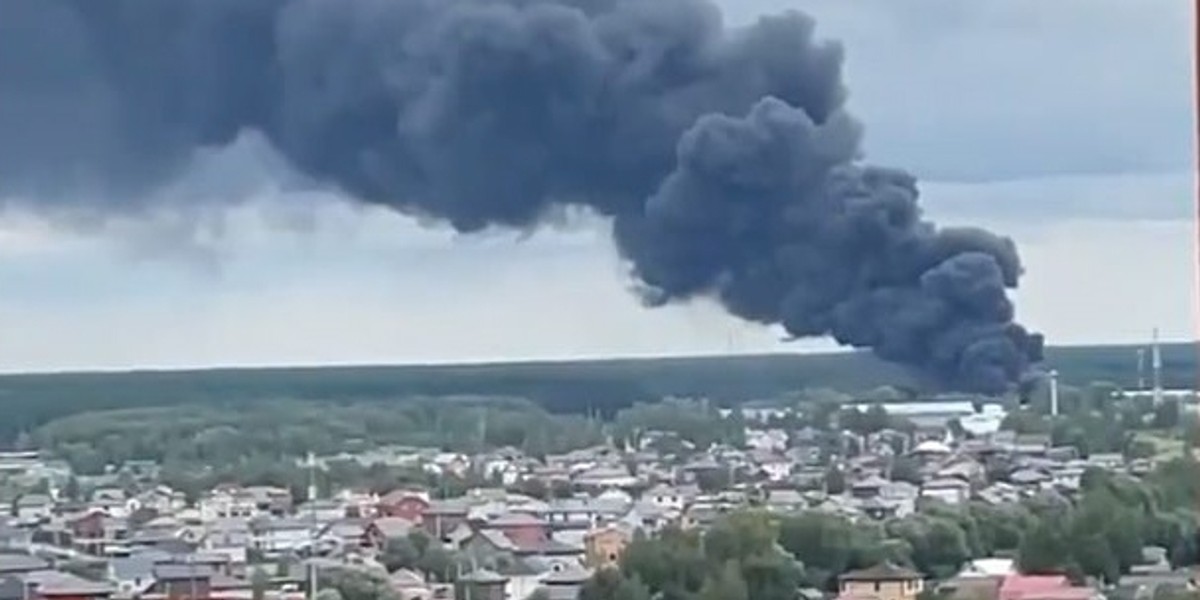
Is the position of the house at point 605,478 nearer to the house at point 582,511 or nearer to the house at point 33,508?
the house at point 582,511

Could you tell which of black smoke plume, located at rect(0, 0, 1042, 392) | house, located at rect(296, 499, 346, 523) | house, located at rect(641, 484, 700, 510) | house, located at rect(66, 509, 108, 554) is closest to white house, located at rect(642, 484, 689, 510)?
house, located at rect(641, 484, 700, 510)

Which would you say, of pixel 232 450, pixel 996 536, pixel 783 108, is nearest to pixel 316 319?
pixel 232 450

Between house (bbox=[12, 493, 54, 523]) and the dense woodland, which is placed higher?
the dense woodland

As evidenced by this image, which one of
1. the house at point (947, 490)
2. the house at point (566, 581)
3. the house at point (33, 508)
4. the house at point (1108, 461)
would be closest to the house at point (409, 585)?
the house at point (566, 581)

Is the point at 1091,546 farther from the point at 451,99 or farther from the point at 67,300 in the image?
the point at 67,300

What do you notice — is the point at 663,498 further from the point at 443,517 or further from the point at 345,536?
the point at 345,536

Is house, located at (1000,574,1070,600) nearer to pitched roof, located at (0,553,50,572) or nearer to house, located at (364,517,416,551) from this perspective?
house, located at (364,517,416,551)

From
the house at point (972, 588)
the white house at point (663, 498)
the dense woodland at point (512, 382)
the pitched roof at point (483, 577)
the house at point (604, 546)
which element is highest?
the dense woodland at point (512, 382)
